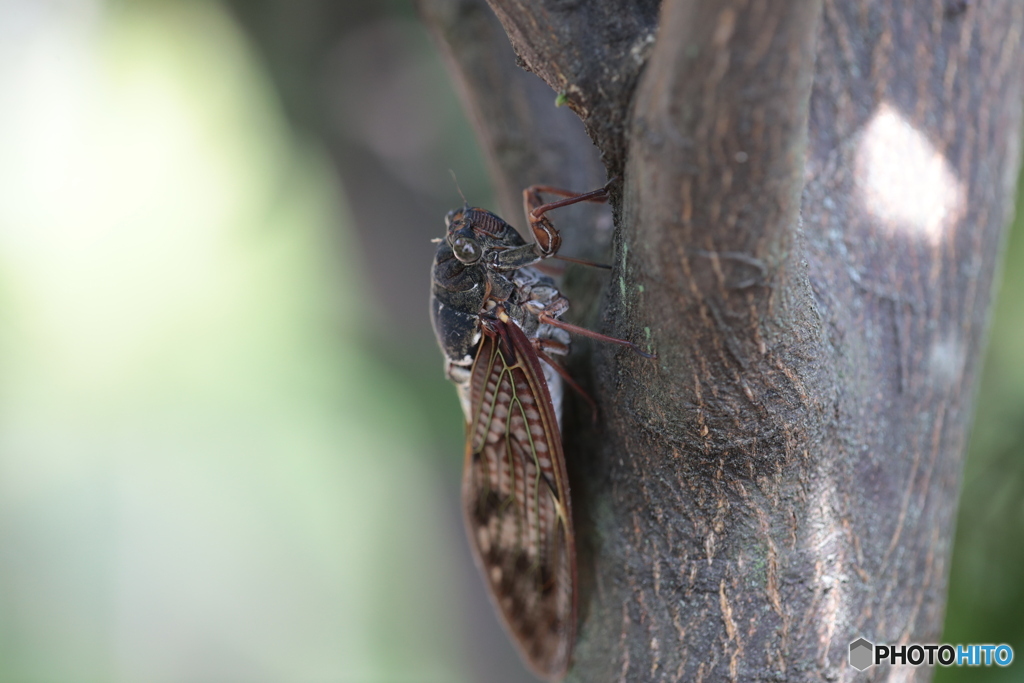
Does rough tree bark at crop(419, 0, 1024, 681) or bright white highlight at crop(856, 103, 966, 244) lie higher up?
bright white highlight at crop(856, 103, 966, 244)

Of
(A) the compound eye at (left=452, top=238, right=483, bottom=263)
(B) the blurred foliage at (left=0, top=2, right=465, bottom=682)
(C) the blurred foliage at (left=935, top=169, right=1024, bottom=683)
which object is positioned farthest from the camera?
(B) the blurred foliage at (left=0, top=2, right=465, bottom=682)

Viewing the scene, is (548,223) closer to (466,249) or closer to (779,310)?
(466,249)

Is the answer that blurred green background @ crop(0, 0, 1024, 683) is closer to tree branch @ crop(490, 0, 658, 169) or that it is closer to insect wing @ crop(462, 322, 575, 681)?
insect wing @ crop(462, 322, 575, 681)

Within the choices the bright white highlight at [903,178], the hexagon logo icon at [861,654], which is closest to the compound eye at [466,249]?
the bright white highlight at [903,178]

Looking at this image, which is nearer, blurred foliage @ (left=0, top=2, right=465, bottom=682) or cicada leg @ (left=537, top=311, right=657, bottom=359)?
cicada leg @ (left=537, top=311, right=657, bottom=359)

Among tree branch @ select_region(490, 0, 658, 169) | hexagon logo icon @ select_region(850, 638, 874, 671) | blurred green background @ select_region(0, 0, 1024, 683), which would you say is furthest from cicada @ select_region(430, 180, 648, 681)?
blurred green background @ select_region(0, 0, 1024, 683)

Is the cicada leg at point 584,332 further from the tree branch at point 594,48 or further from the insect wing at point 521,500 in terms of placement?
the tree branch at point 594,48

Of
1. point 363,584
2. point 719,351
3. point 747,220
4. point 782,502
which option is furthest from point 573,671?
point 363,584
